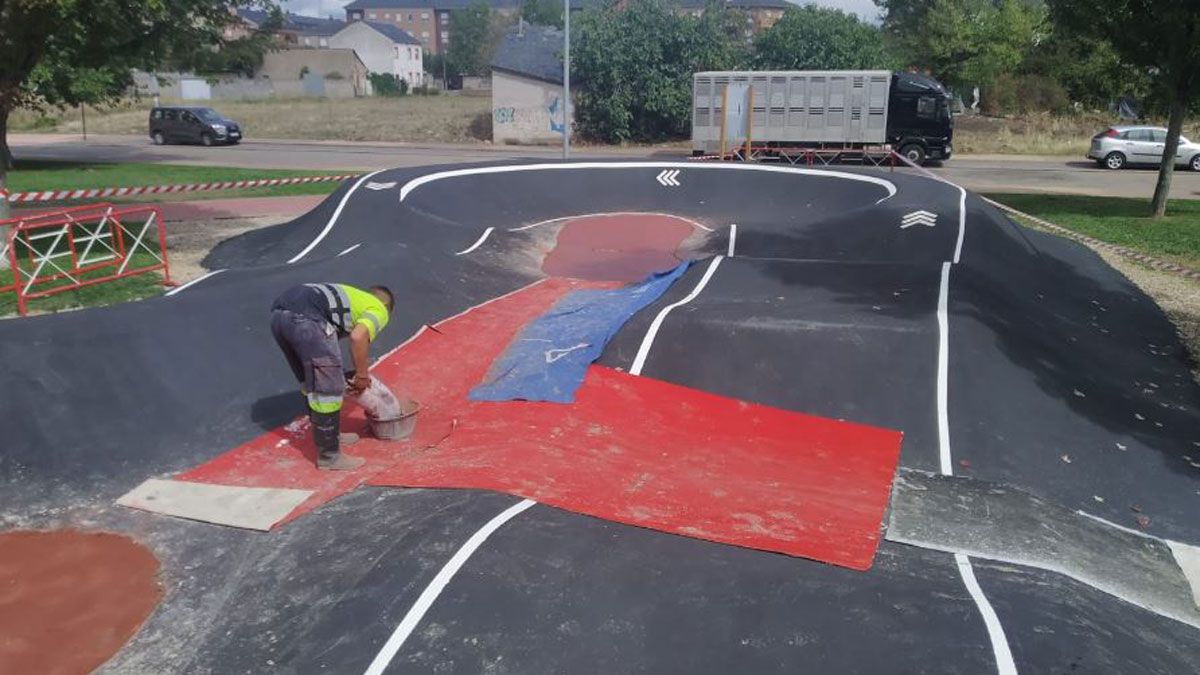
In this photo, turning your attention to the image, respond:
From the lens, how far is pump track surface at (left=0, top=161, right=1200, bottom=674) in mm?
4867

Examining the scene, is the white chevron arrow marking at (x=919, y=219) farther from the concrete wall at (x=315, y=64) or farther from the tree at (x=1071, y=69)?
the concrete wall at (x=315, y=64)

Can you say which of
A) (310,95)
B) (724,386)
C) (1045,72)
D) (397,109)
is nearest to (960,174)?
(1045,72)

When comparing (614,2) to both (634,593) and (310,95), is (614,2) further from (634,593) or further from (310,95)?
(634,593)

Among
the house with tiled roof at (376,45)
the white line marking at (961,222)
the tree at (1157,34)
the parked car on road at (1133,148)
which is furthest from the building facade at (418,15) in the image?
the white line marking at (961,222)

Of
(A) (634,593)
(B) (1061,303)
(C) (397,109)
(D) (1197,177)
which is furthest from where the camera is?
(C) (397,109)

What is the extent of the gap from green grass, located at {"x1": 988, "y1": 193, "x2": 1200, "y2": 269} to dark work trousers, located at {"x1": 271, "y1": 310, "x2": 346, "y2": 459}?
16.0 metres

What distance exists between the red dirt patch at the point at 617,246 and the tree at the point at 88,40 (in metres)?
7.33

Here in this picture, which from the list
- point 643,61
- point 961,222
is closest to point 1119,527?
point 961,222

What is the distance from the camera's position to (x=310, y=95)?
239 ft

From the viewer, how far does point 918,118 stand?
32.3 meters

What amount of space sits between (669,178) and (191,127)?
2887cm

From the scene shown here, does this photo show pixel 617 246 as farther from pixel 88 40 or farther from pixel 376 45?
pixel 376 45

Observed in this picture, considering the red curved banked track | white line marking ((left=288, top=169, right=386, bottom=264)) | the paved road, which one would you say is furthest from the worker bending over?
the paved road

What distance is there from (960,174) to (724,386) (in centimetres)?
2559
